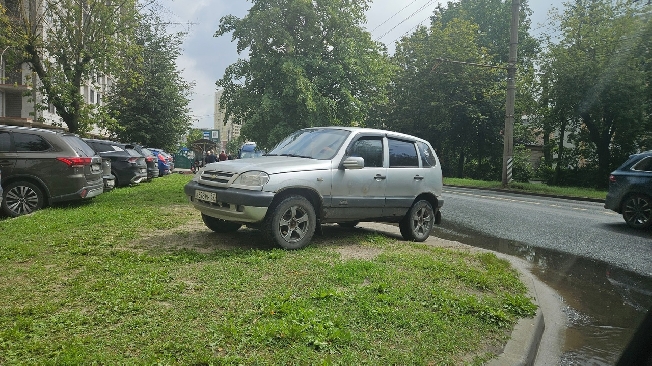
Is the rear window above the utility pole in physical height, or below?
below

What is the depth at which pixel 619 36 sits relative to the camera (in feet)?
92.7

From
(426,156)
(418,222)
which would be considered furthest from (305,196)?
(426,156)

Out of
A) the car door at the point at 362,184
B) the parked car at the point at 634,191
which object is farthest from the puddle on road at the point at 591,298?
the parked car at the point at 634,191

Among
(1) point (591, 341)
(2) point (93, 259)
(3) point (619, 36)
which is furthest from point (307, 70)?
(3) point (619, 36)

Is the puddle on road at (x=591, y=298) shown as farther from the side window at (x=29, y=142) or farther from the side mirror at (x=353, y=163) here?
the side window at (x=29, y=142)

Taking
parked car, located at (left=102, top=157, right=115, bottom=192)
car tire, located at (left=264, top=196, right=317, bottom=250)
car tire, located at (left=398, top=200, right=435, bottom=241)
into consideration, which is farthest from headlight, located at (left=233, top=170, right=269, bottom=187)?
parked car, located at (left=102, top=157, right=115, bottom=192)

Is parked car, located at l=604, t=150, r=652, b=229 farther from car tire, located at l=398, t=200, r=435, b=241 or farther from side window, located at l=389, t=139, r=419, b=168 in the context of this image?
side window, located at l=389, t=139, r=419, b=168

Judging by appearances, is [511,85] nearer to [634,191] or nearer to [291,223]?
[634,191]

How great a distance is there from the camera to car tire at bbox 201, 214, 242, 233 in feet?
23.3

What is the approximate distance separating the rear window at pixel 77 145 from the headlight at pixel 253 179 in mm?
5341

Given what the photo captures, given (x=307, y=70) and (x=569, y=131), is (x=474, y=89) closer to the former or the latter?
(x=569, y=131)

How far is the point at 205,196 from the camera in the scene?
6.34 meters

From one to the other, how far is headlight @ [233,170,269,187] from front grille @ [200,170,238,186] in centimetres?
17

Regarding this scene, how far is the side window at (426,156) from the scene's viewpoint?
812 centimetres
